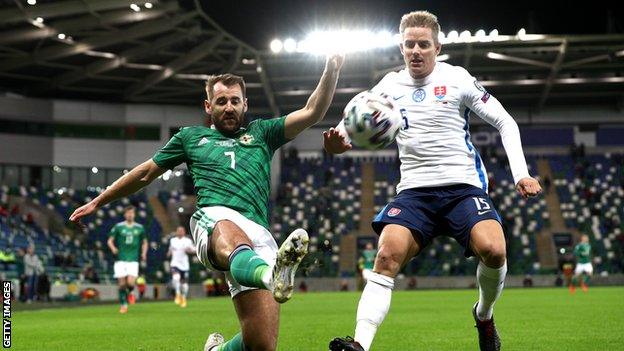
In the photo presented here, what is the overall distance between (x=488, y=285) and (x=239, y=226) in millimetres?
2186

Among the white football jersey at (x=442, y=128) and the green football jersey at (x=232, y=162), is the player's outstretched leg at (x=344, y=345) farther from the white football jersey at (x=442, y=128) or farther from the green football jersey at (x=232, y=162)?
the white football jersey at (x=442, y=128)

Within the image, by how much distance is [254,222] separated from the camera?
6102 mm

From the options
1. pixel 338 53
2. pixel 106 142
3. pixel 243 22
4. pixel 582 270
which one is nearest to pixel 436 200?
pixel 338 53

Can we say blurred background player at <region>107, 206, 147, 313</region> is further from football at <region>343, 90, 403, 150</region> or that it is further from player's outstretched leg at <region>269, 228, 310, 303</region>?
player's outstretched leg at <region>269, 228, 310, 303</region>

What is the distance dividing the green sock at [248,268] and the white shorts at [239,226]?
0.37 meters

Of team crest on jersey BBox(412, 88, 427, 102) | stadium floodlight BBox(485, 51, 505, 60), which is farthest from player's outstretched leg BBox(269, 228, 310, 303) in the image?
stadium floodlight BBox(485, 51, 505, 60)

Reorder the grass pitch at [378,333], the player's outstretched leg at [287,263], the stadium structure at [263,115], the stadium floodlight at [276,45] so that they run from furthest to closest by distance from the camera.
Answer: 1. the stadium floodlight at [276,45]
2. the stadium structure at [263,115]
3. the grass pitch at [378,333]
4. the player's outstretched leg at [287,263]

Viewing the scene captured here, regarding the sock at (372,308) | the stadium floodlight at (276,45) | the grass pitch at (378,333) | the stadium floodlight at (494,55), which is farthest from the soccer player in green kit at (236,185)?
the stadium floodlight at (494,55)

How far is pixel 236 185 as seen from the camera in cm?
618

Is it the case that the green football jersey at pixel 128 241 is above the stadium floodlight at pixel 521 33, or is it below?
below

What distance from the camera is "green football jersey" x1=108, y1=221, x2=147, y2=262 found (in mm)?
20203

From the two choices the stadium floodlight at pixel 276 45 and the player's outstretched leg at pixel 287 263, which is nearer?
the player's outstretched leg at pixel 287 263

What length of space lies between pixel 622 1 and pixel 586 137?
1608cm

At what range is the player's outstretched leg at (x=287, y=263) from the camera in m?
5.04
